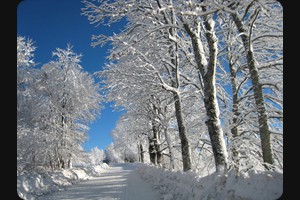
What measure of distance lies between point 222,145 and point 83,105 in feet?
46.8

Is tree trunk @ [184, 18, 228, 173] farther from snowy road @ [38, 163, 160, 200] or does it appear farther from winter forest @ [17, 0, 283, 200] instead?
snowy road @ [38, 163, 160, 200]

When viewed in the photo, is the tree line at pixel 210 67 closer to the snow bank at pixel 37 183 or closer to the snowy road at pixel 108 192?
the snowy road at pixel 108 192

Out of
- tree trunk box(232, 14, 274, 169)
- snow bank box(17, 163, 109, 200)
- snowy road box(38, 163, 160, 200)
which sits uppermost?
tree trunk box(232, 14, 274, 169)

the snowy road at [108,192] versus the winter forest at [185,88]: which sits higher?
the winter forest at [185,88]

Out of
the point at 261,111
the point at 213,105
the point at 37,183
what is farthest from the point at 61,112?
the point at 261,111

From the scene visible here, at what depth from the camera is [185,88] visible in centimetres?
1430

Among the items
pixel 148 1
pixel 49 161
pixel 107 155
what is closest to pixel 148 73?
pixel 148 1

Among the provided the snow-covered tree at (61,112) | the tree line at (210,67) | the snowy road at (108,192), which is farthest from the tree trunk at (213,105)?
the snow-covered tree at (61,112)

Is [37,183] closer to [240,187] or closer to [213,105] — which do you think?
[213,105]

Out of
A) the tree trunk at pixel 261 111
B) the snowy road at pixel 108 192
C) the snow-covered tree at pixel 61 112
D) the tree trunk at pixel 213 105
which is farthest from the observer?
the snow-covered tree at pixel 61 112

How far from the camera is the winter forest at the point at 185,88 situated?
5.76 metres

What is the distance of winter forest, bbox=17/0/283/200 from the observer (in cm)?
576

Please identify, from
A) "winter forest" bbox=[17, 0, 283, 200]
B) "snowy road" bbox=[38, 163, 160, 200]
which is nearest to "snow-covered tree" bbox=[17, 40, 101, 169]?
"winter forest" bbox=[17, 0, 283, 200]

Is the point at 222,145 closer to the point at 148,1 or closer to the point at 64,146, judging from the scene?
the point at 148,1
